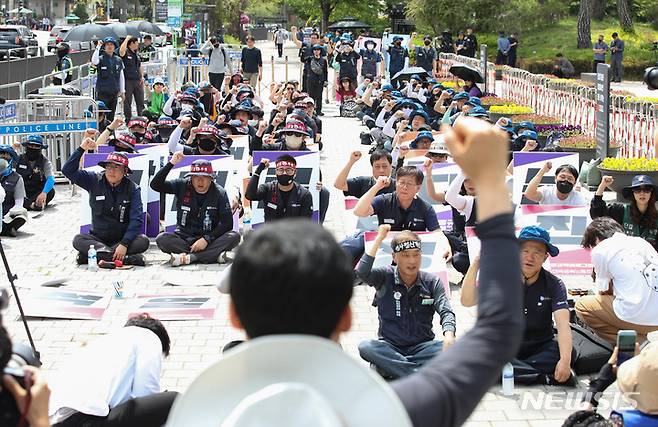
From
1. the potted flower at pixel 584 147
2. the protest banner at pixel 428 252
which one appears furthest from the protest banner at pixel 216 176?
the potted flower at pixel 584 147

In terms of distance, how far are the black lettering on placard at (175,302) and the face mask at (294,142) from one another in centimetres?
405

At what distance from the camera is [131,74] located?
23.4 m

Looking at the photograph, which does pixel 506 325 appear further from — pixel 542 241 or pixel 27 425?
pixel 542 241

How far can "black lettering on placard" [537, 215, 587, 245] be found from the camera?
11.4 m

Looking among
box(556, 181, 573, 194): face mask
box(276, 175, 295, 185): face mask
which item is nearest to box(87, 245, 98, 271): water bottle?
box(276, 175, 295, 185): face mask

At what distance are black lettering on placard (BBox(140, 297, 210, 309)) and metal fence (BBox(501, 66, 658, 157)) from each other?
8.82 m

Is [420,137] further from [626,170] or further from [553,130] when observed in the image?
[553,130]

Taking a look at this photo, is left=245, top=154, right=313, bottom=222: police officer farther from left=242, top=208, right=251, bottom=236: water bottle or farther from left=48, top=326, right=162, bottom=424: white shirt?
left=48, top=326, right=162, bottom=424: white shirt

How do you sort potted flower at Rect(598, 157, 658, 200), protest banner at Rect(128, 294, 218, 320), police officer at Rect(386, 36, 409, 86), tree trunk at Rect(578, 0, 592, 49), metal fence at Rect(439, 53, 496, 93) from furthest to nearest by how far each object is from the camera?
tree trunk at Rect(578, 0, 592, 49) < police officer at Rect(386, 36, 409, 86) < metal fence at Rect(439, 53, 496, 93) < potted flower at Rect(598, 157, 658, 200) < protest banner at Rect(128, 294, 218, 320)

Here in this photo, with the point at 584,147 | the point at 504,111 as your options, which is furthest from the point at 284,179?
the point at 504,111

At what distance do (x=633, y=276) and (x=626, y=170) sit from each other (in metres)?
6.20

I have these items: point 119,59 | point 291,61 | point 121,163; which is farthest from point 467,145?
point 291,61

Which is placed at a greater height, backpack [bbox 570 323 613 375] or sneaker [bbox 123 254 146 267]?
backpack [bbox 570 323 613 375]

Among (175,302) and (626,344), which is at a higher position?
(626,344)
